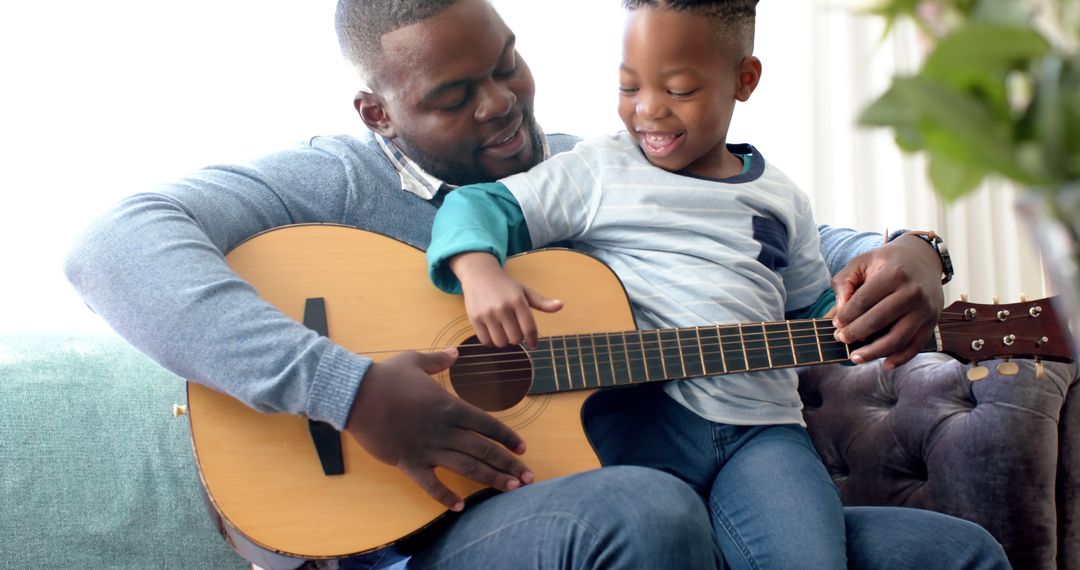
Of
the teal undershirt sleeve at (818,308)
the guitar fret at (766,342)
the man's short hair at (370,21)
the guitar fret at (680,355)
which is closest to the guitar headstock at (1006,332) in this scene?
the teal undershirt sleeve at (818,308)

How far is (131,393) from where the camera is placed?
1.45 meters

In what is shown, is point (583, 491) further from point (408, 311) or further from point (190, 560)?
point (190, 560)

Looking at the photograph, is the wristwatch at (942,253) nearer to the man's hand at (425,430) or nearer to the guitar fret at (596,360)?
the guitar fret at (596,360)

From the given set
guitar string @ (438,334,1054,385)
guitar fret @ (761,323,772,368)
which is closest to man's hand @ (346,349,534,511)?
guitar string @ (438,334,1054,385)

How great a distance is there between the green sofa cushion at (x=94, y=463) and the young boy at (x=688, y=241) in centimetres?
63

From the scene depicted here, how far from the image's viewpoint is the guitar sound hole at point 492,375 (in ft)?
3.62

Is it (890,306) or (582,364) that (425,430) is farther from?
(890,306)

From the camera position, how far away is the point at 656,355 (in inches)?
44.4

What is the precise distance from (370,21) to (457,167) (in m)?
0.24

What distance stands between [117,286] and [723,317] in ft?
2.31

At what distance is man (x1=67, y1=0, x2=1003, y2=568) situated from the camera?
0.93m

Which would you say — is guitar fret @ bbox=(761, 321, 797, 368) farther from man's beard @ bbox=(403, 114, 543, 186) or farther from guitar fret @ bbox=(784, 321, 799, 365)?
man's beard @ bbox=(403, 114, 543, 186)

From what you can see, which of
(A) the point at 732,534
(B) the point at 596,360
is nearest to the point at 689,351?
(B) the point at 596,360

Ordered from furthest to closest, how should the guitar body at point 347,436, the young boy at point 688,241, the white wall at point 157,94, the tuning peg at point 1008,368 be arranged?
the white wall at point 157,94, the tuning peg at point 1008,368, the young boy at point 688,241, the guitar body at point 347,436
